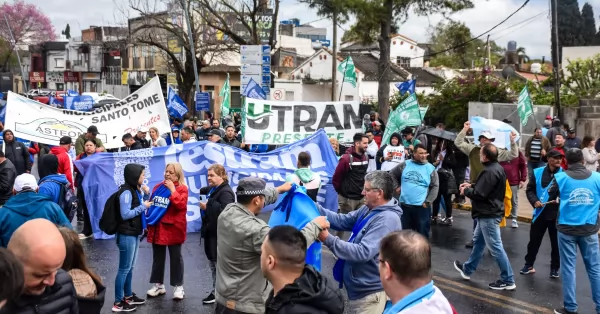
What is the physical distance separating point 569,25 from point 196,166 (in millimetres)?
32814

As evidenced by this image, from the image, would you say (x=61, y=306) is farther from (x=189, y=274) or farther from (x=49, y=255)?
(x=189, y=274)

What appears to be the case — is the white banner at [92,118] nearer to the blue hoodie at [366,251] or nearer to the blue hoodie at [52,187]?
the blue hoodie at [52,187]

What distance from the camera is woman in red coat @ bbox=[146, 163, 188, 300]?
743 centimetres

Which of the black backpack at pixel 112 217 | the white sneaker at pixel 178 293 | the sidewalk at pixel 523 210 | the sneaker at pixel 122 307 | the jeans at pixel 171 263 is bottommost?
→ the sneaker at pixel 122 307

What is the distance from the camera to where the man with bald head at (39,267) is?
10.9 ft

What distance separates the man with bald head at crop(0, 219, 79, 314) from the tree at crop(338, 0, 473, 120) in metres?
21.2

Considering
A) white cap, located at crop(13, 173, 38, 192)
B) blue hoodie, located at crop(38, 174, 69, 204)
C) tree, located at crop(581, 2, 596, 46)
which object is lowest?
blue hoodie, located at crop(38, 174, 69, 204)

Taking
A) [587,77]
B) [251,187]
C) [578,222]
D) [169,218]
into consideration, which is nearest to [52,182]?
[169,218]

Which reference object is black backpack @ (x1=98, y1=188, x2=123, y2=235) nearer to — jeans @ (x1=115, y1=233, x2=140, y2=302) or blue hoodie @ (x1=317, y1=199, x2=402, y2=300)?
jeans @ (x1=115, y1=233, x2=140, y2=302)

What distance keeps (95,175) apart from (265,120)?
416cm

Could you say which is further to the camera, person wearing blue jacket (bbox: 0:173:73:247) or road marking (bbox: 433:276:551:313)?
road marking (bbox: 433:276:551:313)

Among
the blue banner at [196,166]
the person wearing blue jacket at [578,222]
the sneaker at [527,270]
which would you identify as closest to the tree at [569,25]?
the blue banner at [196,166]

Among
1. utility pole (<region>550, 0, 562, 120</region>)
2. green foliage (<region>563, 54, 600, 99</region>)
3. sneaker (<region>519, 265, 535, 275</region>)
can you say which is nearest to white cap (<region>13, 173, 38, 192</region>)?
sneaker (<region>519, 265, 535, 275</region>)

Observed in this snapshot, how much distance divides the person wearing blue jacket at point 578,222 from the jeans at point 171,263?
13.3 feet
